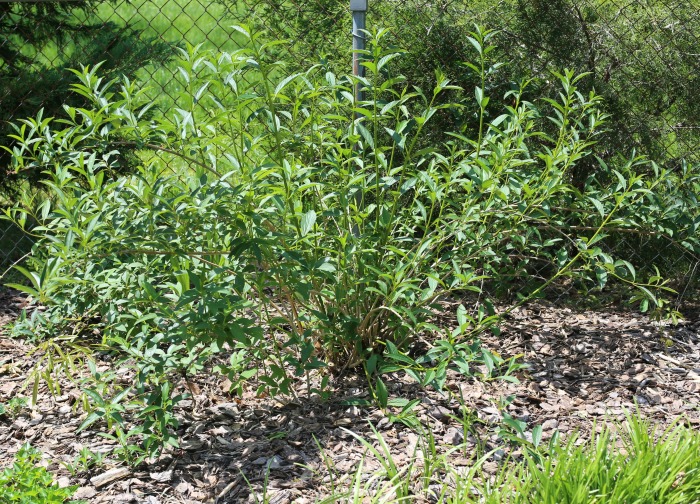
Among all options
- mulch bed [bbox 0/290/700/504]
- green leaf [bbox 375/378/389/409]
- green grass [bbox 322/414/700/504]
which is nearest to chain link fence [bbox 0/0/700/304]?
mulch bed [bbox 0/290/700/504]

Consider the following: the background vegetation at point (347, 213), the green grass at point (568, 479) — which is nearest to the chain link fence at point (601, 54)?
the background vegetation at point (347, 213)

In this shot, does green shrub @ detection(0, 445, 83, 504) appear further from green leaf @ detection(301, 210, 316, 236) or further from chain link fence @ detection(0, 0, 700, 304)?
chain link fence @ detection(0, 0, 700, 304)

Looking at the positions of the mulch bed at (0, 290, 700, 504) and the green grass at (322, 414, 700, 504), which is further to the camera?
the mulch bed at (0, 290, 700, 504)

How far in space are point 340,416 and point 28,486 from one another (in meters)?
0.98

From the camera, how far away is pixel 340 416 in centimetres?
271

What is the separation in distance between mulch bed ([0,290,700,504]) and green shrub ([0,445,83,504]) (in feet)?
0.32

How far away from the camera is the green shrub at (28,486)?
2.20m

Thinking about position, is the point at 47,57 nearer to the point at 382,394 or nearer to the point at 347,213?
the point at 347,213

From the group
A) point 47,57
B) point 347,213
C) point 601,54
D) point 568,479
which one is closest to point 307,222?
point 347,213

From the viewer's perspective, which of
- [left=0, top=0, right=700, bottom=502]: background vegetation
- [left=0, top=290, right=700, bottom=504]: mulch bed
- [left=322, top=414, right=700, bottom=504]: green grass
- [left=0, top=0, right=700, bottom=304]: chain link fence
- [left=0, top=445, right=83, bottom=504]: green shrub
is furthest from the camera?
[left=0, top=0, right=700, bottom=304]: chain link fence

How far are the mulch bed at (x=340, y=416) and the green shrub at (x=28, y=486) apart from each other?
0.10 metres

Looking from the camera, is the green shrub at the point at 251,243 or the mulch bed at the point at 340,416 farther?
the mulch bed at the point at 340,416

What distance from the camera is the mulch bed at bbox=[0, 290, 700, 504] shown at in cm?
241

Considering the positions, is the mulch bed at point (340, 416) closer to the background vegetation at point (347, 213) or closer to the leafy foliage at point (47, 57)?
the background vegetation at point (347, 213)
